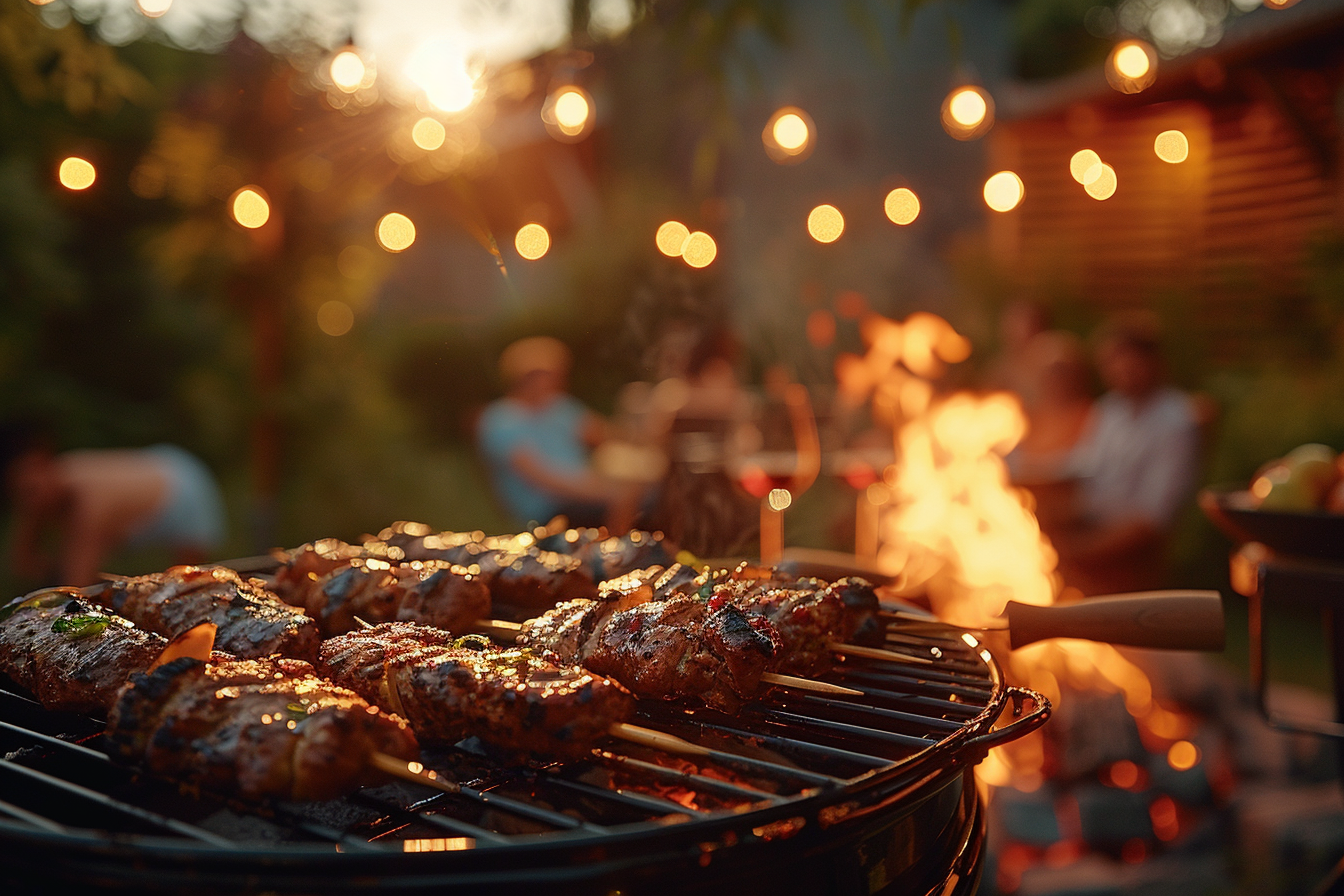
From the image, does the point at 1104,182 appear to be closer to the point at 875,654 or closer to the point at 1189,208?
the point at 1189,208

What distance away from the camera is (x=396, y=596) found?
2.78 meters

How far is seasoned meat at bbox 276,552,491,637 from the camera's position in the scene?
268cm

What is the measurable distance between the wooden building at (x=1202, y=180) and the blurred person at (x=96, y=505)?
9.59 meters

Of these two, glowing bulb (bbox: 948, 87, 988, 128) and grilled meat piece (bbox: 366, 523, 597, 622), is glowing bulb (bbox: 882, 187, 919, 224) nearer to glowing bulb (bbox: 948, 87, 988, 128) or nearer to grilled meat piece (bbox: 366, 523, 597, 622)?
glowing bulb (bbox: 948, 87, 988, 128)

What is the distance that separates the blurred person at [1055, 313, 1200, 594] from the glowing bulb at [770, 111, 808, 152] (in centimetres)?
315

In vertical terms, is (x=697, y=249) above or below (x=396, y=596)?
above

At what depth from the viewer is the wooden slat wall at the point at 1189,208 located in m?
9.50

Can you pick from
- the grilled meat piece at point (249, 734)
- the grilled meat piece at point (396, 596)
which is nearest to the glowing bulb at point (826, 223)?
the grilled meat piece at point (396, 596)

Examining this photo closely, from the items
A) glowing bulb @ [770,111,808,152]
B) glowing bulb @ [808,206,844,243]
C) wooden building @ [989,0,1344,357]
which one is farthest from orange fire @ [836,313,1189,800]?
glowing bulb @ [808,206,844,243]

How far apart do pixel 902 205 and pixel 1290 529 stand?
10734mm

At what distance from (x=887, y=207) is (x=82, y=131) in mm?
10621

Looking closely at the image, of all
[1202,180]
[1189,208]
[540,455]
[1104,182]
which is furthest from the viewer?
[1189,208]

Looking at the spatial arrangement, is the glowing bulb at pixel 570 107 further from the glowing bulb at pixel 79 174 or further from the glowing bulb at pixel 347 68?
the glowing bulb at pixel 79 174

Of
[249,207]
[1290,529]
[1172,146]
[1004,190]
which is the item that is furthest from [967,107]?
[249,207]
